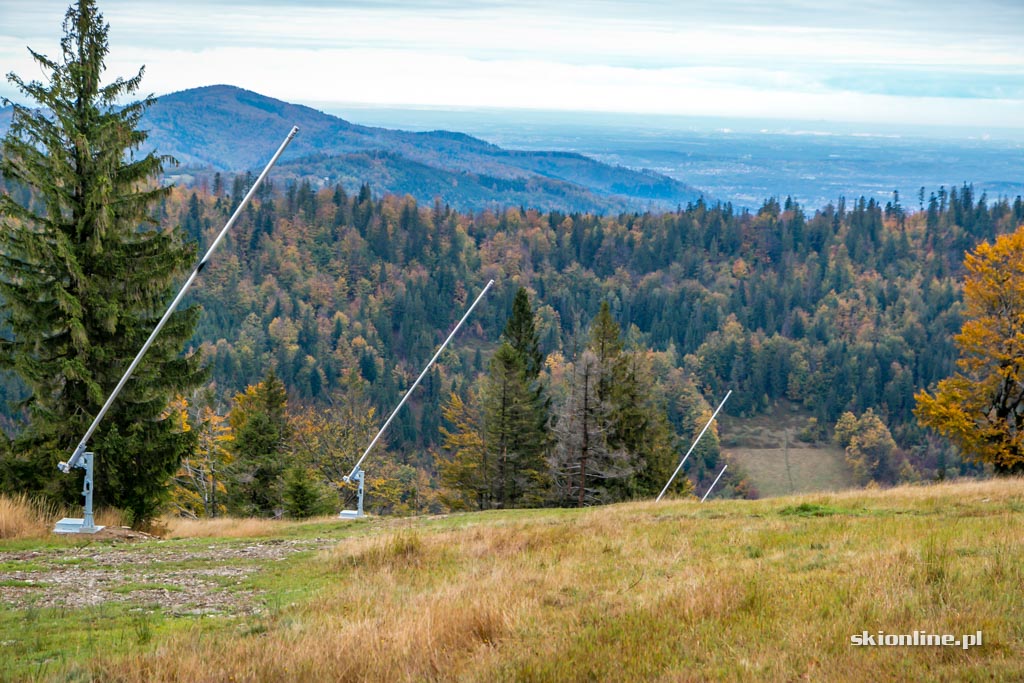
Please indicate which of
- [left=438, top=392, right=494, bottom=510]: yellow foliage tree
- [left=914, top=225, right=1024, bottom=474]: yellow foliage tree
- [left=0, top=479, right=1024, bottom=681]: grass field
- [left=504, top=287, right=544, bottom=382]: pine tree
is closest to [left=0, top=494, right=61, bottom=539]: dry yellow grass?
[left=0, top=479, right=1024, bottom=681]: grass field

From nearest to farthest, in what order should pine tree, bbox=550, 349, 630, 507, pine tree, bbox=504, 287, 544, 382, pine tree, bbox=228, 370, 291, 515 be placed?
pine tree, bbox=550, 349, 630, 507 < pine tree, bbox=228, 370, 291, 515 < pine tree, bbox=504, 287, 544, 382

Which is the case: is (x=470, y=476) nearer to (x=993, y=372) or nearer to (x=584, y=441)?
(x=584, y=441)

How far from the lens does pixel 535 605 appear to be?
357 inches

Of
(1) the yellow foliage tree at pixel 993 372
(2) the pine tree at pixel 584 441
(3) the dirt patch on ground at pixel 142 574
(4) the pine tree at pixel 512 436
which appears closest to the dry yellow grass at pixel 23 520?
(3) the dirt patch on ground at pixel 142 574

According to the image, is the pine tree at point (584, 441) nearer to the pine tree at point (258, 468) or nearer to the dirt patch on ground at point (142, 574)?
the pine tree at point (258, 468)

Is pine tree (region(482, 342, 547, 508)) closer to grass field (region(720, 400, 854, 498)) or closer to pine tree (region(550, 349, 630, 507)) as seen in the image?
pine tree (region(550, 349, 630, 507))

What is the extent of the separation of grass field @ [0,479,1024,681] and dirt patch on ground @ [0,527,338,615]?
49 millimetres

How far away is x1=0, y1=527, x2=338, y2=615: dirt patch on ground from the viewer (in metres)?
10.7

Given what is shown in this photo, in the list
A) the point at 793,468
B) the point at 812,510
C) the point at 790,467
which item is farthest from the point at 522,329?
the point at 790,467

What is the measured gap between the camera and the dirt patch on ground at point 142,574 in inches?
422

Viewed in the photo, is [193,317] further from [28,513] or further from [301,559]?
[301,559]

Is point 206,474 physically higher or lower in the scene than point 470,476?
lower

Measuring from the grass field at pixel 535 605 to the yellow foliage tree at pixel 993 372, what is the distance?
21.9 meters

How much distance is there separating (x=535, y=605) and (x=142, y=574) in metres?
6.69
